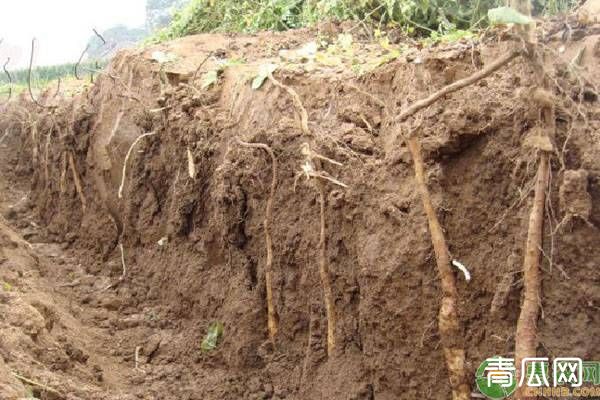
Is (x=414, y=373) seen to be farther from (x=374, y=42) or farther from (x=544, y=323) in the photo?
(x=374, y=42)

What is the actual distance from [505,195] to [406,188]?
548 mm

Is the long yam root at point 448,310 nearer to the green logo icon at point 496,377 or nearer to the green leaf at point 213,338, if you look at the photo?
the green logo icon at point 496,377

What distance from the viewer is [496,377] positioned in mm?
2957

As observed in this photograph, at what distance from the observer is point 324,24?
629 centimetres

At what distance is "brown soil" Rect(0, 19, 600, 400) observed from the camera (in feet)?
9.88

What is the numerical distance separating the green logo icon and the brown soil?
0.09m

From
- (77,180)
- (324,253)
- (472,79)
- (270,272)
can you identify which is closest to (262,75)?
(270,272)

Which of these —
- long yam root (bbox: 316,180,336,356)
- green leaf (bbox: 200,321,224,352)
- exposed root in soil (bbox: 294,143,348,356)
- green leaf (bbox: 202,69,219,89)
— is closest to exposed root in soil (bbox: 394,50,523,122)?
exposed root in soil (bbox: 294,143,348,356)

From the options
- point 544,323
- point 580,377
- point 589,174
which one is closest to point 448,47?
point 589,174

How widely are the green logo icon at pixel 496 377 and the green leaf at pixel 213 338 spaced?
87.3 inches

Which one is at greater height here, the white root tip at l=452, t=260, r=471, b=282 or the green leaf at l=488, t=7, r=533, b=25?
the green leaf at l=488, t=7, r=533, b=25

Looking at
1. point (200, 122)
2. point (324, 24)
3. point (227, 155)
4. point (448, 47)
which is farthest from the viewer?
point (324, 24)

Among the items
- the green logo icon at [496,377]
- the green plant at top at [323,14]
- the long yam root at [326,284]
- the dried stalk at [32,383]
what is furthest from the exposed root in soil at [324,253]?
the green plant at top at [323,14]

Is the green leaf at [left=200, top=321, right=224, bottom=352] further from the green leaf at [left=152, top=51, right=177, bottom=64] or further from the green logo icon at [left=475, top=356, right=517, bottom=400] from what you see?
the green leaf at [left=152, top=51, right=177, bottom=64]
